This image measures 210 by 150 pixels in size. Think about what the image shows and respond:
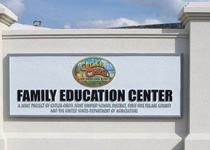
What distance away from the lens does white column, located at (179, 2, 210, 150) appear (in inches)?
230

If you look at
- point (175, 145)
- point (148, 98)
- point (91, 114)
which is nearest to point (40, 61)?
point (91, 114)

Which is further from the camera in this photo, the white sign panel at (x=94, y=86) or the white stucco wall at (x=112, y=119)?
the white sign panel at (x=94, y=86)

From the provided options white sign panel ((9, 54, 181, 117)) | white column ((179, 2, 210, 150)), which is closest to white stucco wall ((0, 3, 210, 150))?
white column ((179, 2, 210, 150))

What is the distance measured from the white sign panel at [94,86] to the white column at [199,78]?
357 millimetres

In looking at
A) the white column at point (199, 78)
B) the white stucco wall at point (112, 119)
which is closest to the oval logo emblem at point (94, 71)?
the white stucco wall at point (112, 119)

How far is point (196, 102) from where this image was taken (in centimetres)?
593

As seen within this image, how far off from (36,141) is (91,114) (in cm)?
145

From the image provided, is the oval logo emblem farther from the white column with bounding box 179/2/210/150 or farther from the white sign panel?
the white column with bounding box 179/2/210/150

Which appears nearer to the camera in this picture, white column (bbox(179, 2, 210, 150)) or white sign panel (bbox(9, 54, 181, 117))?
white column (bbox(179, 2, 210, 150))

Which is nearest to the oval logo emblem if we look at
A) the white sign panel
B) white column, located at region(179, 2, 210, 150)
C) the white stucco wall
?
the white sign panel

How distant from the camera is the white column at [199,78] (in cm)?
584

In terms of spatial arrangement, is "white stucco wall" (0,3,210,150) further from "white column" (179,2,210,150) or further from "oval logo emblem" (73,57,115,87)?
"oval logo emblem" (73,57,115,87)

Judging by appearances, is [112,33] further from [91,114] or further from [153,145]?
[153,145]

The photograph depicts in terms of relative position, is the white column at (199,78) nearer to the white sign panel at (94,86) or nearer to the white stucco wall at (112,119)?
the white stucco wall at (112,119)
